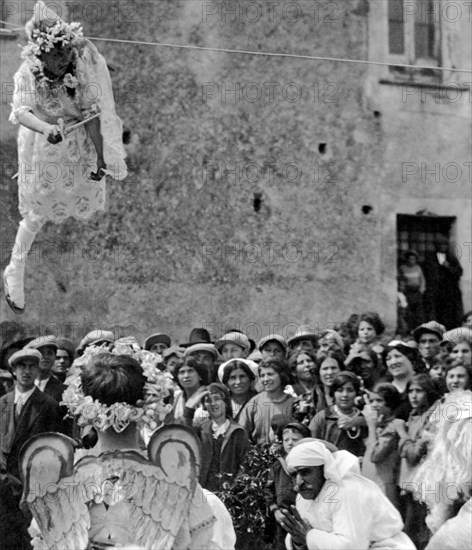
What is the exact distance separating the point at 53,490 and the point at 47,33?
5306 millimetres

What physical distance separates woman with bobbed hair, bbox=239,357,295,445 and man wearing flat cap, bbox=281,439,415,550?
9.67 ft

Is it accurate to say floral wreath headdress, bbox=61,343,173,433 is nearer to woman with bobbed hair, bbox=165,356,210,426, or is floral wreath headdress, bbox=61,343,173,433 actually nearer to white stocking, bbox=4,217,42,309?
woman with bobbed hair, bbox=165,356,210,426

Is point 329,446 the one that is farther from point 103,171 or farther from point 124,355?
point 103,171

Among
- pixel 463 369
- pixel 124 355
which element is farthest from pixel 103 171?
pixel 124 355

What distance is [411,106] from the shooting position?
1780 cm

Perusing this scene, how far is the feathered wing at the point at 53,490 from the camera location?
232 inches

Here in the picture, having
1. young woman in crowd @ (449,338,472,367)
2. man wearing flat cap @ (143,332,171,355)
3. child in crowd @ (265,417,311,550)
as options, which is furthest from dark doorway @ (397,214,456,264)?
child in crowd @ (265,417,311,550)

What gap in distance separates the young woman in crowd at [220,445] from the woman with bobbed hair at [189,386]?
0.40m

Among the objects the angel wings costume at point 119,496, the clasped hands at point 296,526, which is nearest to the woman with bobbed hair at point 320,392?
the clasped hands at point 296,526

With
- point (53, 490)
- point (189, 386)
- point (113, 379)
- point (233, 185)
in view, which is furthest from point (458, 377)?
point (233, 185)

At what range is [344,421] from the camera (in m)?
9.80

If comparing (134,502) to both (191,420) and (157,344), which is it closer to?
(191,420)

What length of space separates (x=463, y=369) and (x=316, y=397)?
1.10 meters

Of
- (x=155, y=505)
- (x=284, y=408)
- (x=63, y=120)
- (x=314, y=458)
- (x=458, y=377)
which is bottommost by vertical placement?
(x=155, y=505)
